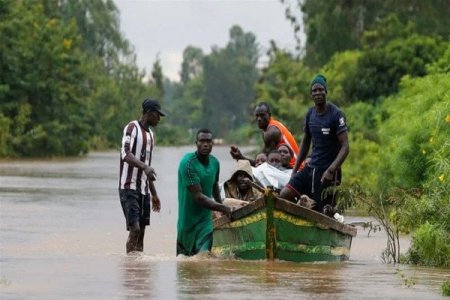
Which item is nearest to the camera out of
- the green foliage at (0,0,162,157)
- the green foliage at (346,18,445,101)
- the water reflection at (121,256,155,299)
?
the water reflection at (121,256,155,299)

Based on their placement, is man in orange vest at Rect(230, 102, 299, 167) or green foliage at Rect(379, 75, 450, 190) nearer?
man in orange vest at Rect(230, 102, 299, 167)

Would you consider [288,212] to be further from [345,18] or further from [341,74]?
[345,18]

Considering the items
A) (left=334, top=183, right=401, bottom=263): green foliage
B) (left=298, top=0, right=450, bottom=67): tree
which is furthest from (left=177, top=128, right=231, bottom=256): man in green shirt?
(left=298, top=0, right=450, bottom=67): tree

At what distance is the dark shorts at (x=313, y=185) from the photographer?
16.3 meters

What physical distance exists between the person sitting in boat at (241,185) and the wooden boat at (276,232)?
0.99m

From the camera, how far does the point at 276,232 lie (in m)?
15.4

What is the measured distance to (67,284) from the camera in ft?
43.3

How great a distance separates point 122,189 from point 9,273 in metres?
2.34

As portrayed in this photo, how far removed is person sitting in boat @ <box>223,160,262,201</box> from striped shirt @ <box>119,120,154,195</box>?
3.89 feet

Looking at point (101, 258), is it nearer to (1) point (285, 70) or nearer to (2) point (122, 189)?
(2) point (122, 189)

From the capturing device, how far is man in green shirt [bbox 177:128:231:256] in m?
15.5

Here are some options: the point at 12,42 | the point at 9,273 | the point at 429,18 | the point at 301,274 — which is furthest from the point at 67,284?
the point at 12,42

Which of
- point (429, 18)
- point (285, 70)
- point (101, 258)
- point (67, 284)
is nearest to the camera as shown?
point (67, 284)

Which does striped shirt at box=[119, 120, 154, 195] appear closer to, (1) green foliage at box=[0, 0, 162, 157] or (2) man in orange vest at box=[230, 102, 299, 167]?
(2) man in orange vest at box=[230, 102, 299, 167]
